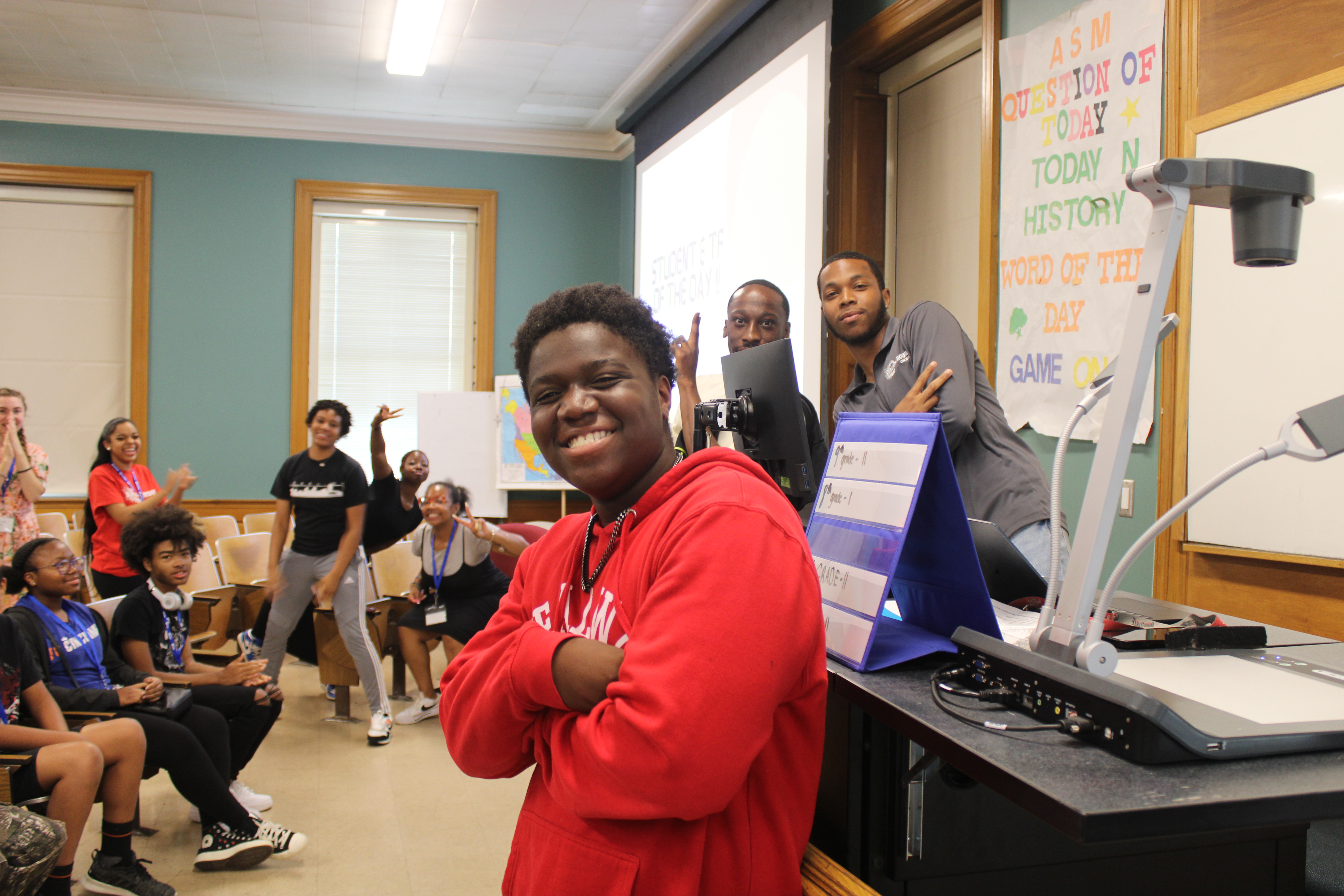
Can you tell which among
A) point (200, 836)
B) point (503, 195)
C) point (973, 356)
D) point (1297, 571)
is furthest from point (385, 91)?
point (1297, 571)

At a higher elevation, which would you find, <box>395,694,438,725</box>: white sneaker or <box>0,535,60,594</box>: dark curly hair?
<box>0,535,60,594</box>: dark curly hair

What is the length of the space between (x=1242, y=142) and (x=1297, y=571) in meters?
1.12

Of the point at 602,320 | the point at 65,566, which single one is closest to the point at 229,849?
the point at 65,566

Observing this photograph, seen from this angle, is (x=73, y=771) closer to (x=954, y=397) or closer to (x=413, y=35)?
(x=954, y=397)

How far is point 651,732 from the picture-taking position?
0.82 m

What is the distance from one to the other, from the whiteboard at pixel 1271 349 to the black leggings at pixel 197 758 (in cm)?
290

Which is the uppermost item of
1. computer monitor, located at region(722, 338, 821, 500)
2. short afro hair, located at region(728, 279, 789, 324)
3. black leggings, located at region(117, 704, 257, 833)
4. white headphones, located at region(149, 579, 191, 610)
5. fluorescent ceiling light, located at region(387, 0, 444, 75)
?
fluorescent ceiling light, located at region(387, 0, 444, 75)

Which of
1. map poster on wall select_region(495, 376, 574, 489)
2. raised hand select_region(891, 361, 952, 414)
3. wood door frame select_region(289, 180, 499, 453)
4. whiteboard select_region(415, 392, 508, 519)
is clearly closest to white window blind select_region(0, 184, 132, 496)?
wood door frame select_region(289, 180, 499, 453)

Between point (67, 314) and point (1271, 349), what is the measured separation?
7.12 metres

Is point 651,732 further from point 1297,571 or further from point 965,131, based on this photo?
point 965,131

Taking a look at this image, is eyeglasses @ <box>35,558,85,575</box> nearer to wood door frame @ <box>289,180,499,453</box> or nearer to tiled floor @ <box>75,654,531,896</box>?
tiled floor @ <box>75,654,531,896</box>

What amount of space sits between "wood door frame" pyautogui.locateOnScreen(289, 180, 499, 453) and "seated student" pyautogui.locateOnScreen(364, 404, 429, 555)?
2.23m

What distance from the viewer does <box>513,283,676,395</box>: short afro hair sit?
1.10 metres

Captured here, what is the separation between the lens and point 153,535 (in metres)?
2.96
